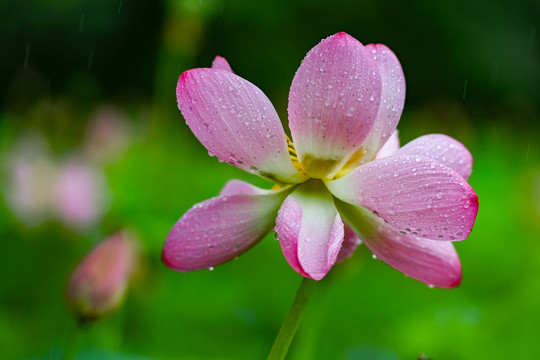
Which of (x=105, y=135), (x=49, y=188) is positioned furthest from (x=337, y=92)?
(x=105, y=135)

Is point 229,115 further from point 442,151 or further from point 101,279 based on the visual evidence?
point 101,279

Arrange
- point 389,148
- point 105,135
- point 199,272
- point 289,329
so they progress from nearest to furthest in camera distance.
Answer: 1. point 289,329
2. point 389,148
3. point 199,272
4. point 105,135

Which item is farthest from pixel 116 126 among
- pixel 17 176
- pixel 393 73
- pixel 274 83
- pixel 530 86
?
pixel 530 86

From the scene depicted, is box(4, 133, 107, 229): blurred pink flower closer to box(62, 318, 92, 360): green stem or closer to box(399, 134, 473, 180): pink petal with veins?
box(62, 318, 92, 360): green stem

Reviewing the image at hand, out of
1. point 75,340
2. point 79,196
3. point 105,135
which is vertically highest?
point 75,340

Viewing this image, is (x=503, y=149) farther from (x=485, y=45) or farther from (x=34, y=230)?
(x=485, y=45)

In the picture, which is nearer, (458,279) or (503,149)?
(458,279)

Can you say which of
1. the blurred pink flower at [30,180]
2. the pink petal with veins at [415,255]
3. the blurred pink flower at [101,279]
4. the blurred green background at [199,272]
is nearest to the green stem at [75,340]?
the blurred pink flower at [101,279]
